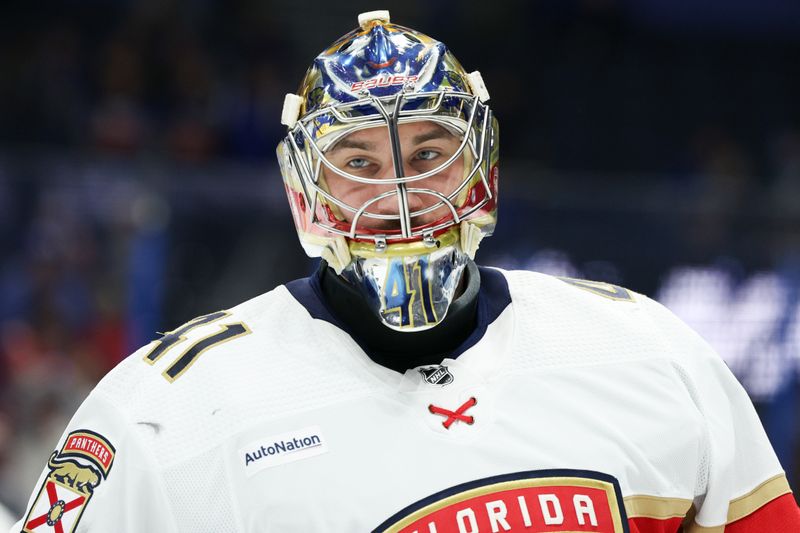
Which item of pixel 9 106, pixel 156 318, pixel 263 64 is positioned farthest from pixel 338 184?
pixel 263 64

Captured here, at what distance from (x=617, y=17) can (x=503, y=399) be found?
20.8 ft

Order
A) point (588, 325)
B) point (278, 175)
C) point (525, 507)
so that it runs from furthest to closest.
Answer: point (278, 175)
point (588, 325)
point (525, 507)

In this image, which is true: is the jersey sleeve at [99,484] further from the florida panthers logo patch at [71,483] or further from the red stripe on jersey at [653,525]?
the red stripe on jersey at [653,525]

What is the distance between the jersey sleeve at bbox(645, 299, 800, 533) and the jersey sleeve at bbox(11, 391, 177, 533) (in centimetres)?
81

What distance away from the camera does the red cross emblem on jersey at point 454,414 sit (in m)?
1.76

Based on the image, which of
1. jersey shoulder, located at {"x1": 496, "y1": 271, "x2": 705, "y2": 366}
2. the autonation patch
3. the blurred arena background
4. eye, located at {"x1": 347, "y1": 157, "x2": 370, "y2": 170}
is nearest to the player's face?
eye, located at {"x1": 347, "y1": 157, "x2": 370, "y2": 170}

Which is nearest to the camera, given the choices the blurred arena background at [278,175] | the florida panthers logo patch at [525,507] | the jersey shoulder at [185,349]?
the florida panthers logo patch at [525,507]

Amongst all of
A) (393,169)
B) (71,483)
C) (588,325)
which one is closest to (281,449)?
(71,483)

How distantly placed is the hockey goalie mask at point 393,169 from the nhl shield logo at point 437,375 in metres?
0.08

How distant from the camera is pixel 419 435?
1740mm

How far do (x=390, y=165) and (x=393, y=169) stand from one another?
0.02m

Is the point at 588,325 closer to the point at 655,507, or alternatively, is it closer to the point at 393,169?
the point at 655,507

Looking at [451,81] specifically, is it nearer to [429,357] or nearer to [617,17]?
[429,357]

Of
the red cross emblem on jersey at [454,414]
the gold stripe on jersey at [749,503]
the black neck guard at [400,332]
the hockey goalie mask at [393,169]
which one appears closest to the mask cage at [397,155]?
the hockey goalie mask at [393,169]
